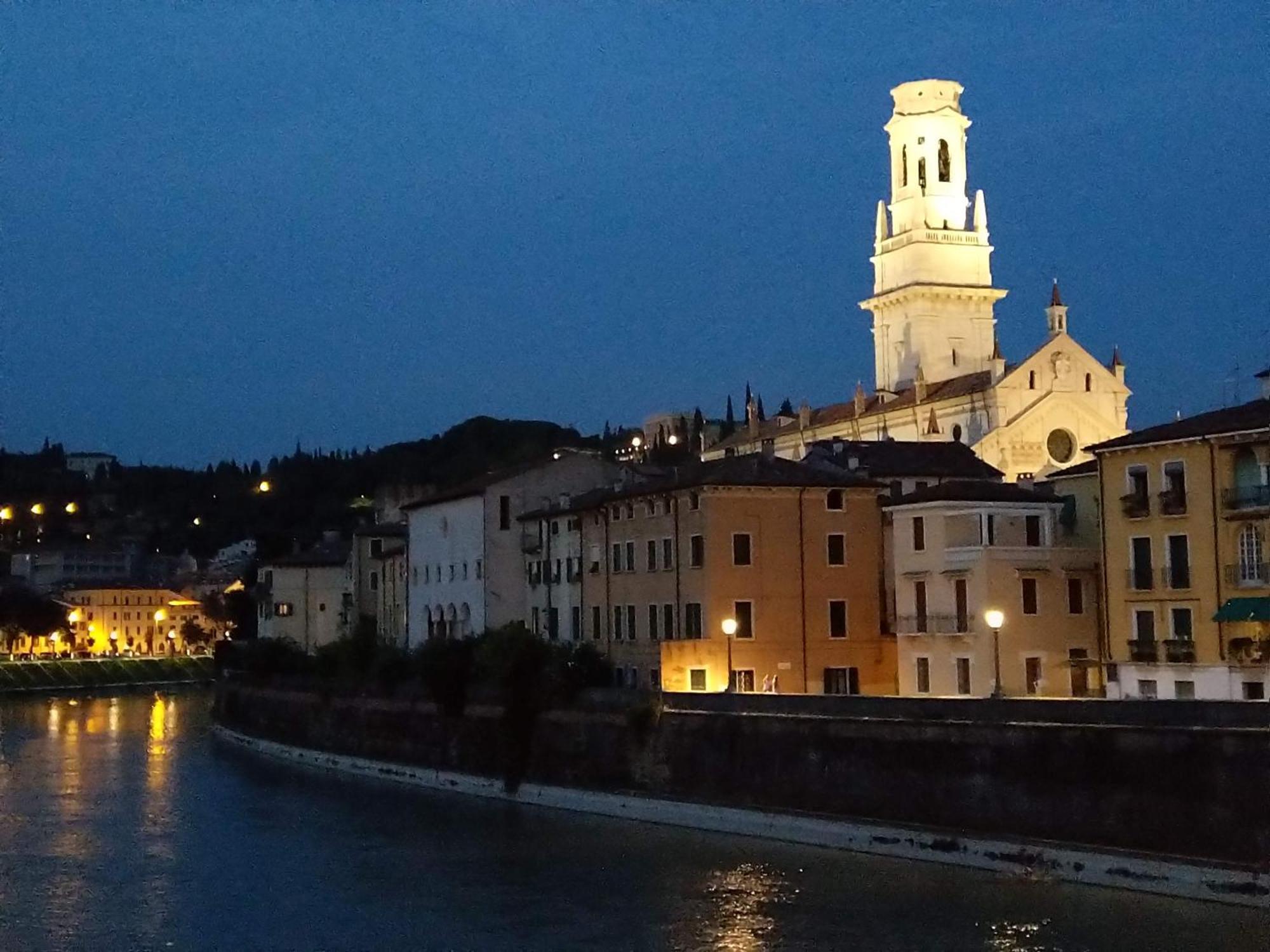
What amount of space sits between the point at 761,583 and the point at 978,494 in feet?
20.6

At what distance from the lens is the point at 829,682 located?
1766 inches

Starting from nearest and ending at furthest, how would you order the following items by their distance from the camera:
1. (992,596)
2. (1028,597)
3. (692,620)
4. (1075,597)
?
(992,596), (1028,597), (1075,597), (692,620)

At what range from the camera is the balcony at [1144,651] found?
36.8 metres

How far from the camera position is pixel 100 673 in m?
111

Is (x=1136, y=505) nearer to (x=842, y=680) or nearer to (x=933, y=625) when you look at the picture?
(x=933, y=625)

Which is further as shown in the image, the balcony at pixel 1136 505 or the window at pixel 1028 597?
the window at pixel 1028 597

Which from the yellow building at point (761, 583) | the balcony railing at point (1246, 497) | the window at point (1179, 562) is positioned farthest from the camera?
the yellow building at point (761, 583)

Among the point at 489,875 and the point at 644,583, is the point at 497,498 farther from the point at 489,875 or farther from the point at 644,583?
the point at 489,875

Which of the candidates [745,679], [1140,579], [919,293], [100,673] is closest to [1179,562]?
[1140,579]

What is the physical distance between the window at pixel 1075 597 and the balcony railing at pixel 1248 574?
5.77 m

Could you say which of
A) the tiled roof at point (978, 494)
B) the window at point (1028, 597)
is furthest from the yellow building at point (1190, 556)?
the tiled roof at point (978, 494)

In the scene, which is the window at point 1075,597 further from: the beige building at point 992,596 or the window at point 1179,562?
the window at point 1179,562

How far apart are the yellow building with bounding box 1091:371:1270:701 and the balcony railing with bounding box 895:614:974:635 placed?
10.9ft

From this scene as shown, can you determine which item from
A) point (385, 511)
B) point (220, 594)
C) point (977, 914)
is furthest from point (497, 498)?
point (220, 594)
